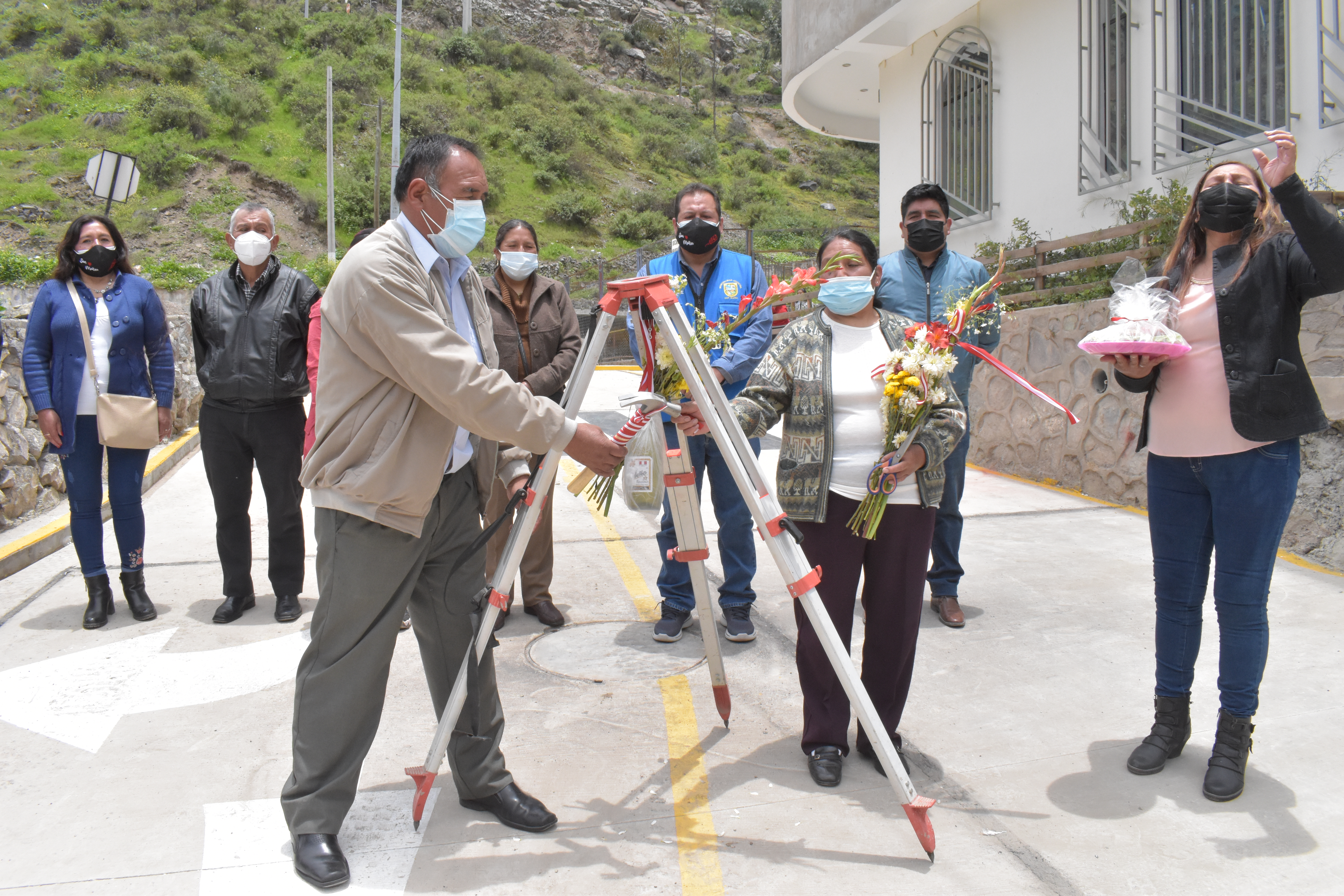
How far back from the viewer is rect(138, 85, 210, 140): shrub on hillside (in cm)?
4700

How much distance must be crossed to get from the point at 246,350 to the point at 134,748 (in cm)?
227

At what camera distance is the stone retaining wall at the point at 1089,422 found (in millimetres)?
5711

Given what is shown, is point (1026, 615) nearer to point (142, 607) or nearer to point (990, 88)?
point (142, 607)

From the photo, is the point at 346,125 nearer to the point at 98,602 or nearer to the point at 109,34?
the point at 109,34

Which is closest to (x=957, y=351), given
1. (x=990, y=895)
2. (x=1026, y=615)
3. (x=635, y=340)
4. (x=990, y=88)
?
(x=1026, y=615)

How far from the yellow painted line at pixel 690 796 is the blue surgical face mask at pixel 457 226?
102 cm

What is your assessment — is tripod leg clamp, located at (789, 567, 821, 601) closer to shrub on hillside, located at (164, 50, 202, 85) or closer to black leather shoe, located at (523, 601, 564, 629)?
black leather shoe, located at (523, 601, 564, 629)

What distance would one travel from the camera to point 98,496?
5.46 metres

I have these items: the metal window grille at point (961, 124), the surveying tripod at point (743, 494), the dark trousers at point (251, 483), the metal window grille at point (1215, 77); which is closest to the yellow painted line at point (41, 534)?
the dark trousers at point (251, 483)

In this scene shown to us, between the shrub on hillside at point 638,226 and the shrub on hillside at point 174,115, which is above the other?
the shrub on hillside at point 174,115

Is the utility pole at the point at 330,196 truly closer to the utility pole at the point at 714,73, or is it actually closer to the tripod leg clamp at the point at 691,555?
the utility pole at the point at 714,73

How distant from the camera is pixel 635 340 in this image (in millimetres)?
4238

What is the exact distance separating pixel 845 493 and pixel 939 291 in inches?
83.9

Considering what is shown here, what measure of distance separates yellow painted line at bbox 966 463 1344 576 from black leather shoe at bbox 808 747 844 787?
3.23 meters
